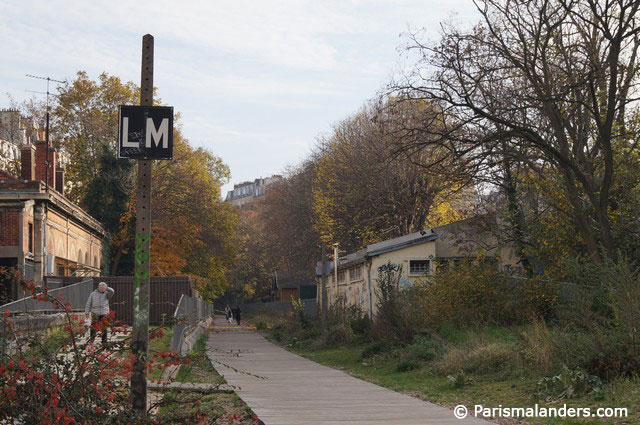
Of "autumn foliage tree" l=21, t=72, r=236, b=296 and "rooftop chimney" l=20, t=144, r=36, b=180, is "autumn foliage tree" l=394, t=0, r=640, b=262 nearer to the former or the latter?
"rooftop chimney" l=20, t=144, r=36, b=180

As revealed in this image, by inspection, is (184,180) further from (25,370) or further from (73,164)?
(25,370)

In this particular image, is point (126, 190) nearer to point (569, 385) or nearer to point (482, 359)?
point (482, 359)

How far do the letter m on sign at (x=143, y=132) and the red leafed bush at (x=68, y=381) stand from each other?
1984mm

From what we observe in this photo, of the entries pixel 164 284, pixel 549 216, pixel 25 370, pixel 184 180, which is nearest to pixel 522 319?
pixel 549 216

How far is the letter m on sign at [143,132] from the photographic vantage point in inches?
418

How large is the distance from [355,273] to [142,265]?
34.6 metres

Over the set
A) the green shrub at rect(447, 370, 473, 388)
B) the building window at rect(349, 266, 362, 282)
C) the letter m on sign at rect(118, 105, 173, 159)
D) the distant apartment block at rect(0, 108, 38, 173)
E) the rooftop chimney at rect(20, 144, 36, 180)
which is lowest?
the green shrub at rect(447, 370, 473, 388)

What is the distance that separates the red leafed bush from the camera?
874cm

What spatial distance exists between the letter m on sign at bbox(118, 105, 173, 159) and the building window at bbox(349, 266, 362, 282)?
3288 centimetres

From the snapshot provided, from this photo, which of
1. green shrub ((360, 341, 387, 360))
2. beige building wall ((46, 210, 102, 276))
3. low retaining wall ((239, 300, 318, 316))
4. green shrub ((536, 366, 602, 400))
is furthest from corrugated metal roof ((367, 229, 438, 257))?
green shrub ((536, 366, 602, 400))

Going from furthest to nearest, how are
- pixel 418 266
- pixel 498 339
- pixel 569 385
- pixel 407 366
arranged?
pixel 418 266 < pixel 498 339 < pixel 407 366 < pixel 569 385

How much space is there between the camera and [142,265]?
10672mm

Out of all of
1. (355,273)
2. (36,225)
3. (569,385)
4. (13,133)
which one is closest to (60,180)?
(36,225)

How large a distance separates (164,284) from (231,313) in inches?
1604
